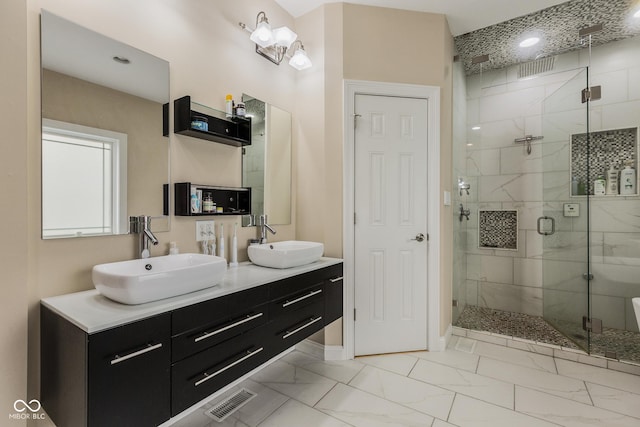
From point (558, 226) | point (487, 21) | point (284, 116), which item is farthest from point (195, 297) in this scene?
point (558, 226)

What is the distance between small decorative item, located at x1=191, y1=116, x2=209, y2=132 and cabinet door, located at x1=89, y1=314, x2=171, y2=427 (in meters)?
1.05

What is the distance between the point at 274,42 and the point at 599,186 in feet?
10.3

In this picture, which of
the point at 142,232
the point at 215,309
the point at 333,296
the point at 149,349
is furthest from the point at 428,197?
the point at 149,349

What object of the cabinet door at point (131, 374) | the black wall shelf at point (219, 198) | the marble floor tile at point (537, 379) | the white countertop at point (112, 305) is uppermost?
the black wall shelf at point (219, 198)

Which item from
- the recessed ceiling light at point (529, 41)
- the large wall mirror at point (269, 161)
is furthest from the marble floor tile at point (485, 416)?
the recessed ceiling light at point (529, 41)

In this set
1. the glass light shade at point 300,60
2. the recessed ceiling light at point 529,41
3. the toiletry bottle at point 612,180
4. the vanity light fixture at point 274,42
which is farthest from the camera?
the recessed ceiling light at point 529,41

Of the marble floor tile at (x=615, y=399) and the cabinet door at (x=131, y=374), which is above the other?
the cabinet door at (x=131, y=374)

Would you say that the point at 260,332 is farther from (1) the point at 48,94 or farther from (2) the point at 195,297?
(1) the point at 48,94

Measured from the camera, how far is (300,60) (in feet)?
7.75

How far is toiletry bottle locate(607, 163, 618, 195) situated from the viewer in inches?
110

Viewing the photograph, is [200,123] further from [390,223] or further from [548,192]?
[548,192]

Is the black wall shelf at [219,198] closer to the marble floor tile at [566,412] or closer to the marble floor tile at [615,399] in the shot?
the marble floor tile at [566,412]

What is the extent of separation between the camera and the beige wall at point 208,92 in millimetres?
1177

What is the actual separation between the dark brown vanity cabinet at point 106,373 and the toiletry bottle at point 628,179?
3.73m
